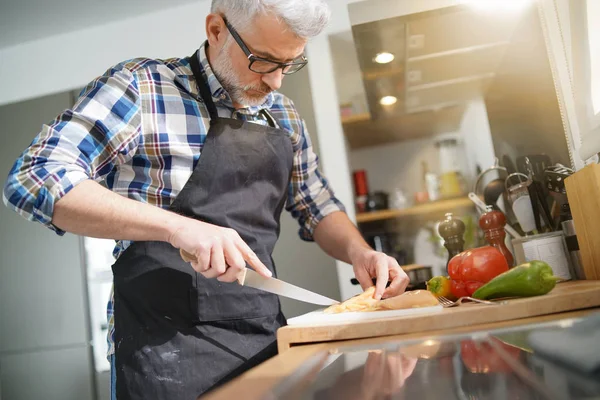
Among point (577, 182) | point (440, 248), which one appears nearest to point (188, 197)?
point (577, 182)

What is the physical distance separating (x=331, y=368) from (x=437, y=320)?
268 mm

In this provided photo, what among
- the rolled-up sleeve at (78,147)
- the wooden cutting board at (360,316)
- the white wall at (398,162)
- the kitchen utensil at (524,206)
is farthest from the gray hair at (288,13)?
the white wall at (398,162)

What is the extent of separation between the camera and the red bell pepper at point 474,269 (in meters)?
1.09

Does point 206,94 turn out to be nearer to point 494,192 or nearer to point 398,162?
point 494,192

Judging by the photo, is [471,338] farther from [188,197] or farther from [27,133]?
[27,133]

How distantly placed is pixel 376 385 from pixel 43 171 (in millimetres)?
616

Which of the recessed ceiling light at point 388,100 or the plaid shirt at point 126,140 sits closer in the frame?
the plaid shirt at point 126,140

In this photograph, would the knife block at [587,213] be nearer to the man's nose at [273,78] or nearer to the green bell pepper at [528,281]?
the green bell pepper at [528,281]

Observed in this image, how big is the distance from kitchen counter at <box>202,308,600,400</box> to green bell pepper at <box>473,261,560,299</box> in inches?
4.0

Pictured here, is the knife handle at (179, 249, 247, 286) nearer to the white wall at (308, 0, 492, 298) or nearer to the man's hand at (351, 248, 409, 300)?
the man's hand at (351, 248, 409, 300)

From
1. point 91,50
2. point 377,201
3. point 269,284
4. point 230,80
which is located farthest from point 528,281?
point 91,50

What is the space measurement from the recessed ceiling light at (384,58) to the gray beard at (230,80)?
0.87 m

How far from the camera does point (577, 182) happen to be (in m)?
1.04

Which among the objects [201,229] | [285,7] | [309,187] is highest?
[285,7]
